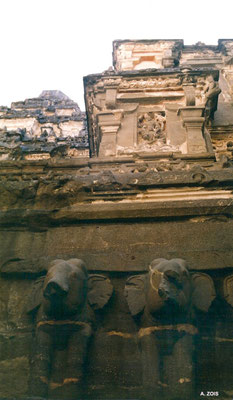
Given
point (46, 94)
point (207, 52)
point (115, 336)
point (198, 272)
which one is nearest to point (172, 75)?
point (198, 272)

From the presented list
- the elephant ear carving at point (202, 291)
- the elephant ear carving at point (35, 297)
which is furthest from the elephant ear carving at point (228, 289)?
the elephant ear carving at point (35, 297)

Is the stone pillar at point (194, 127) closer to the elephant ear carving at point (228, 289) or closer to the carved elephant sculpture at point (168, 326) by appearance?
the elephant ear carving at point (228, 289)

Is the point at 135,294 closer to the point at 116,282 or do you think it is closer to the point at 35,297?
the point at 116,282

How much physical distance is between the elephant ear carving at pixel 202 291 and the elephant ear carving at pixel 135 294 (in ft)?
1.60

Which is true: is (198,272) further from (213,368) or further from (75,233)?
(75,233)

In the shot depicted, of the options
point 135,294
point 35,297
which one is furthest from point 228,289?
point 35,297

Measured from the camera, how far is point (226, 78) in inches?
598

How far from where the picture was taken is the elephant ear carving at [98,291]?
359 cm

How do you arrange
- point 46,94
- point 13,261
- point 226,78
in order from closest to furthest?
point 13,261 < point 226,78 < point 46,94

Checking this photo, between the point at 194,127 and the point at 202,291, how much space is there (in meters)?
5.42

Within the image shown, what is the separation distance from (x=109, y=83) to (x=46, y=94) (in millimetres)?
38514

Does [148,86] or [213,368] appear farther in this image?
[148,86]

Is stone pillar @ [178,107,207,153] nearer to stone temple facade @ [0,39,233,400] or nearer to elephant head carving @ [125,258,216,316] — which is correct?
stone temple facade @ [0,39,233,400]

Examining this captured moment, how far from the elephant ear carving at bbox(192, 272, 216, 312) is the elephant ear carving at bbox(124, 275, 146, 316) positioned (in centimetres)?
49
